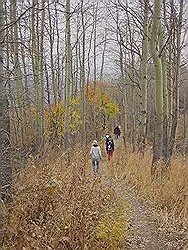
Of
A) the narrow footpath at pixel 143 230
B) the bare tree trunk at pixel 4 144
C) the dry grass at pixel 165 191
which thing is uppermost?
the bare tree trunk at pixel 4 144

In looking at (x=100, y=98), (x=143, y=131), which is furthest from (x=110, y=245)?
(x=100, y=98)

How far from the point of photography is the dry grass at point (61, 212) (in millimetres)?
6738

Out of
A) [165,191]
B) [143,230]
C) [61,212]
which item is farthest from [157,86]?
[61,212]

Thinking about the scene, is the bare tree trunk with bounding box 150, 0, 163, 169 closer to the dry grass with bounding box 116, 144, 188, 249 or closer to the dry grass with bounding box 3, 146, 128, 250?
the dry grass with bounding box 116, 144, 188, 249

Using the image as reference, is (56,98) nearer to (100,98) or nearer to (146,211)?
(146,211)

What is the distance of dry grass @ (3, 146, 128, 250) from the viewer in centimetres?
674

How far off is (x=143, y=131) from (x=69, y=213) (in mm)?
9838

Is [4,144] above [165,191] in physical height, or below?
above

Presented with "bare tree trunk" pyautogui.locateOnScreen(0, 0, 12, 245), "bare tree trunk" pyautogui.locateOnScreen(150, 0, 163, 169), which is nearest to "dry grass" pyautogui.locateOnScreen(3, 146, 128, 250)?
"bare tree trunk" pyautogui.locateOnScreen(0, 0, 12, 245)

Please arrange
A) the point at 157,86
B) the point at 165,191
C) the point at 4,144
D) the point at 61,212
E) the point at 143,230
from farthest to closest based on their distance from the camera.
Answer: the point at 157,86 < the point at 165,191 < the point at 143,230 < the point at 4,144 < the point at 61,212

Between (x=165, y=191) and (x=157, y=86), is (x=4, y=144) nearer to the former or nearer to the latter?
(x=165, y=191)

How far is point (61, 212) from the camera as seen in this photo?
7.29 metres

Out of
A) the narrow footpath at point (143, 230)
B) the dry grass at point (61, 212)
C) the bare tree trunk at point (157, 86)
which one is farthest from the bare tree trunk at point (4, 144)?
the bare tree trunk at point (157, 86)

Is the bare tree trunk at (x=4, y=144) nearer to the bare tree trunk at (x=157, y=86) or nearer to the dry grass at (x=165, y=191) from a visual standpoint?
the dry grass at (x=165, y=191)
